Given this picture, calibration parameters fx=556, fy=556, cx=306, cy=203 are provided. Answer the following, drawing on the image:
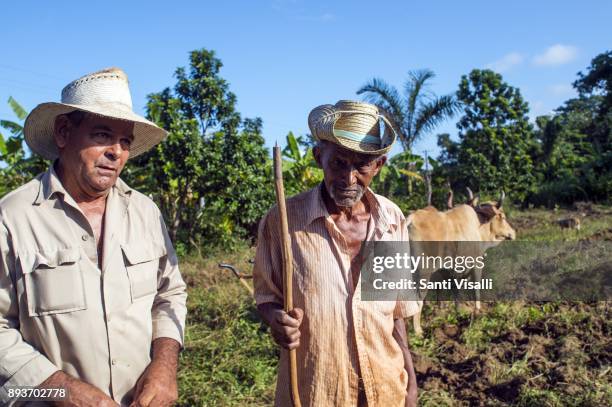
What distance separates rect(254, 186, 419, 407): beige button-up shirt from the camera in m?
2.13

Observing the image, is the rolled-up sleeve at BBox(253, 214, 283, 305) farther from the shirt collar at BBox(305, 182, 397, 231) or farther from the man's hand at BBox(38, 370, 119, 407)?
the man's hand at BBox(38, 370, 119, 407)

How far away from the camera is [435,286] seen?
7.56 m

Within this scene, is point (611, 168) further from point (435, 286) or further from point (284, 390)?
point (284, 390)

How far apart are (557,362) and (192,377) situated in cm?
326

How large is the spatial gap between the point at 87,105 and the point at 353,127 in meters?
1.03

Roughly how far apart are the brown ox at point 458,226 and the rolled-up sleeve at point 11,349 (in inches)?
189

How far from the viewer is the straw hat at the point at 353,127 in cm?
223

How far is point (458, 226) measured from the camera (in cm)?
744

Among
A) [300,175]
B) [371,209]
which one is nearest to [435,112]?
[300,175]

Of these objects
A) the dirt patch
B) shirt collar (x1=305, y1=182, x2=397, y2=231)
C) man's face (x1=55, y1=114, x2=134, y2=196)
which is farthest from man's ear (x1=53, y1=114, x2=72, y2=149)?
the dirt patch

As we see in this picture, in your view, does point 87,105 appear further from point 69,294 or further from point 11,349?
point 11,349

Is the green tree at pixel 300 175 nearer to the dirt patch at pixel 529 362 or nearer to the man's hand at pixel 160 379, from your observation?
the dirt patch at pixel 529 362

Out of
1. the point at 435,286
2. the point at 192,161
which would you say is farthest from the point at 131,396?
the point at 192,161

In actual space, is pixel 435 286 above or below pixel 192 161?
below
